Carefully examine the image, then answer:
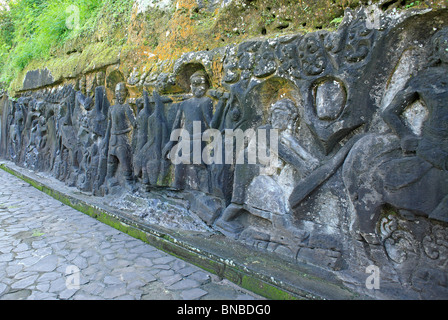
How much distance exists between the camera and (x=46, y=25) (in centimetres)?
845

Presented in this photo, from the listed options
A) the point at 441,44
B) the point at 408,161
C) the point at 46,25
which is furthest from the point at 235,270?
the point at 46,25

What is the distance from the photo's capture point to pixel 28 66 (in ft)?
31.1

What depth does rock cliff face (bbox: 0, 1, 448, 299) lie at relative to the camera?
95.2 inches

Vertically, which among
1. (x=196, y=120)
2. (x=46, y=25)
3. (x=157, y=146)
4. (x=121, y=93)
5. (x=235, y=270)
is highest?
(x=46, y=25)

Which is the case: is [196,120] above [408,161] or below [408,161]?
above

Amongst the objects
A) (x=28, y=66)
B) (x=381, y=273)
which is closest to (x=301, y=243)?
(x=381, y=273)

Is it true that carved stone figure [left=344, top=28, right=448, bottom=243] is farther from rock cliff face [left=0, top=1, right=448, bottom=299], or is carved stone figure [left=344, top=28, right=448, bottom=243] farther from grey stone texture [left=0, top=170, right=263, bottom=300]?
grey stone texture [left=0, top=170, right=263, bottom=300]

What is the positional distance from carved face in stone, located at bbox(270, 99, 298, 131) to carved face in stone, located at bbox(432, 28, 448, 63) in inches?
48.3

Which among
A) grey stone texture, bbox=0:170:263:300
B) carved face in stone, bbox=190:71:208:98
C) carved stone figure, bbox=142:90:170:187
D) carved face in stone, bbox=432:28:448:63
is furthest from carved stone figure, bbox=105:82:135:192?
carved face in stone, bbox=432:28:448:63

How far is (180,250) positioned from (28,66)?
334 inches

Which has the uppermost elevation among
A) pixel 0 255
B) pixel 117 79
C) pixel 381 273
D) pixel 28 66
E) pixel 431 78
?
pixel 28 66

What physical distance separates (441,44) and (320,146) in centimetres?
118

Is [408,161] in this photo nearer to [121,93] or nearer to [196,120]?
[196,120]
